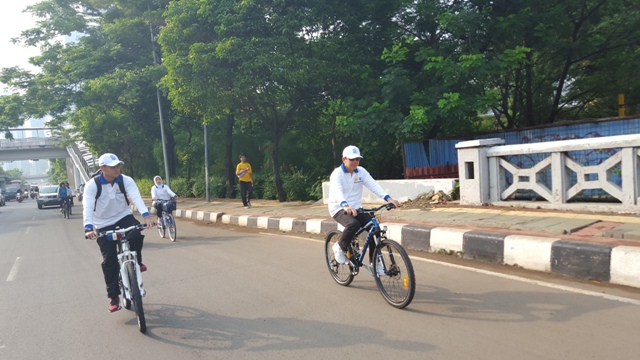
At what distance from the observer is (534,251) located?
18.6ft

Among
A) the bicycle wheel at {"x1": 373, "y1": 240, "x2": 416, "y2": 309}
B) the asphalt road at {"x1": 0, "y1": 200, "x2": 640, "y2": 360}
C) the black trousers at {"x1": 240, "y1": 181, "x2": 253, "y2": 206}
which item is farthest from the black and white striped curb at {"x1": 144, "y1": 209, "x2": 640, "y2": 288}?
the black trousers at {"x1": 240, "y1": 181, "x2": 253, "y2": 206}

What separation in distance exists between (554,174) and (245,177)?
9.48 meters

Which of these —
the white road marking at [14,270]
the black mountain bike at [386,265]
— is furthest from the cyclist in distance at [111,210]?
the white road marking at [14,270]

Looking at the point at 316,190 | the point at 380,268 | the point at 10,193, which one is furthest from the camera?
the point at 10,193

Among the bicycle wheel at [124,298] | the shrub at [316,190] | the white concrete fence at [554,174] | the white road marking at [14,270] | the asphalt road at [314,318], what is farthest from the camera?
the shrub at [316,190]

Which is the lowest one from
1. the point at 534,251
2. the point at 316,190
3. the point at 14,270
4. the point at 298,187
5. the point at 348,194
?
the point at 14,270

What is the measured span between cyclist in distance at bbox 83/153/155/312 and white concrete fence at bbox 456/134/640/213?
6534mm

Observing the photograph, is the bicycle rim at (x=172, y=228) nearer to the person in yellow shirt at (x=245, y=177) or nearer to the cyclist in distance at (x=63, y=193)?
the person in yellow shirt at (x=245, y=177)

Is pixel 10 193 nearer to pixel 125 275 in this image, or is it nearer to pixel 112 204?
pixel 112 204

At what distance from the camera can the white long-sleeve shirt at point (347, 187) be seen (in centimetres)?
497

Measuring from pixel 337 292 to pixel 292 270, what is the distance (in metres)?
1.35

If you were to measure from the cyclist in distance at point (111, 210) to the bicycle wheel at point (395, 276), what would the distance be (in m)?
2.40

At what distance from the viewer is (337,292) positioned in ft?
16.9

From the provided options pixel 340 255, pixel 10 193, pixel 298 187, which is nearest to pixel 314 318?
pixel 340 255
